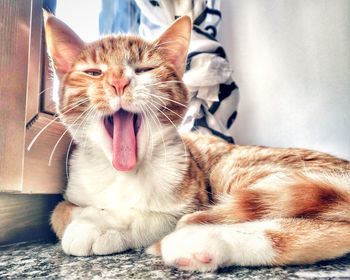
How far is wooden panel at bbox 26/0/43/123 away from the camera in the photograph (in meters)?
0.84

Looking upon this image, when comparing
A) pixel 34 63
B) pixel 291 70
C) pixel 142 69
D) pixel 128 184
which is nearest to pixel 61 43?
pixel 34 63

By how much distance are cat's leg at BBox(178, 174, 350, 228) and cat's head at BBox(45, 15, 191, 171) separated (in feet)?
0.86

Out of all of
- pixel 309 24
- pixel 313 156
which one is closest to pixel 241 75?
pixel 309 24

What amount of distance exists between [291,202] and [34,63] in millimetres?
668

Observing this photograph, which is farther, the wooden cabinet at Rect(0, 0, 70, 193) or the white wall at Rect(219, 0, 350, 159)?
the white wall at Rect(219, 0, 350, 159)

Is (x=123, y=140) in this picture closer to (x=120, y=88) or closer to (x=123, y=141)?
(x=123, y=141)

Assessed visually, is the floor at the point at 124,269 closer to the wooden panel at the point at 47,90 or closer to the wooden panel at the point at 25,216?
the wooden panel at the point at 25,216

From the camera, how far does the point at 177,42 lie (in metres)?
0.93

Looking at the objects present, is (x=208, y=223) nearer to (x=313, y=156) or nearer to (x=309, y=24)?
(x=313, y=156)

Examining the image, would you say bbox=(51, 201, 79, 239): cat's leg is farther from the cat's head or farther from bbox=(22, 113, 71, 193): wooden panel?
the cat's head

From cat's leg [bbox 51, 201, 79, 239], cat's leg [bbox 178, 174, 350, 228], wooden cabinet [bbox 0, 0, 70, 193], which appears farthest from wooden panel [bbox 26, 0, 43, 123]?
cat's leg [bbox 178, 174, 350, 228]

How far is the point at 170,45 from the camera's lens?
3.09 feet

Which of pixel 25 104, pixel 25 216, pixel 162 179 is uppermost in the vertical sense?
pixel 25 104

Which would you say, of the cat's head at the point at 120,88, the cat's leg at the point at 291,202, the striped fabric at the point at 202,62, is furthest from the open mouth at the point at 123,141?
the striped fabric at the point at 202,62
